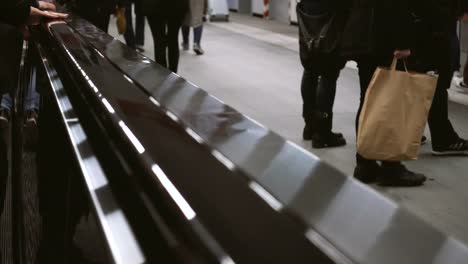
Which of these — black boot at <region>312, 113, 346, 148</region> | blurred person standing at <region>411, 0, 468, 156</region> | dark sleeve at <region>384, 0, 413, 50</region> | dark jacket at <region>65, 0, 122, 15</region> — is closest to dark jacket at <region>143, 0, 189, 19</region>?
dark jacket at <region>65, 0, 122, 15</region>

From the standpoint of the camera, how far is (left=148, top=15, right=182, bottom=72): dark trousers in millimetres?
5301

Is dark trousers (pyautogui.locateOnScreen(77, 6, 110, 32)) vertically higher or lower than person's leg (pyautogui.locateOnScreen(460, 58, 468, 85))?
higher

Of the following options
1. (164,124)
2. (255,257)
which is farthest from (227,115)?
(255,257)

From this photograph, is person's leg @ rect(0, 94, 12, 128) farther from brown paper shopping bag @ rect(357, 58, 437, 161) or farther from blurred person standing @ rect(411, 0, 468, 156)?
blurred person standing @ rect(411, 0, 468, 156)

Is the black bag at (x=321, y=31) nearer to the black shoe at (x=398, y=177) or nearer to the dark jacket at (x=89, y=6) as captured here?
the black shoe at (x=398, y=177)

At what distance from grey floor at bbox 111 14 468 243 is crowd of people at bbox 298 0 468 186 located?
10 cm

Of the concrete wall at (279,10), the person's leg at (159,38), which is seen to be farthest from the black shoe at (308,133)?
the concrete wall at (279,10)

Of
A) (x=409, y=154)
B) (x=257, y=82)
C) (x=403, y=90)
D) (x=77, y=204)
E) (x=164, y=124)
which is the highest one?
(x=164, y=124)

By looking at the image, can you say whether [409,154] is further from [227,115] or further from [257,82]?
[257,82]

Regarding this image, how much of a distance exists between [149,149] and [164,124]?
142 mm

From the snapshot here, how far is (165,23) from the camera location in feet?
17.6

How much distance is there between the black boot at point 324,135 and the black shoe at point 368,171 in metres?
0.65

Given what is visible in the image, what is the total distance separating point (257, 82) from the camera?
6480 millimetres

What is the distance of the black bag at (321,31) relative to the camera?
365 cm
